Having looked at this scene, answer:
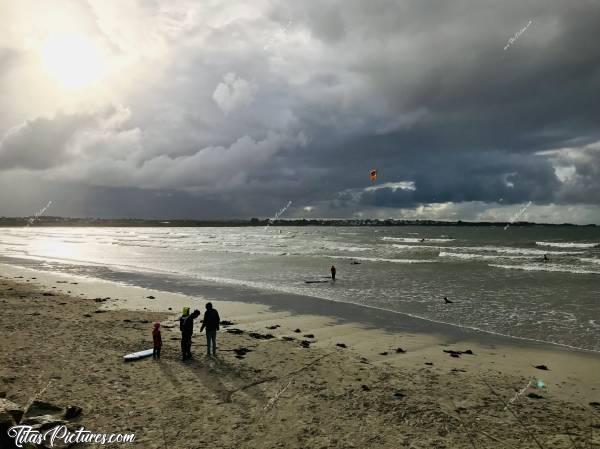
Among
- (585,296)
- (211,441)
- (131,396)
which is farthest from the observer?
(585,296)

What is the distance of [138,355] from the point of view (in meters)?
12.2

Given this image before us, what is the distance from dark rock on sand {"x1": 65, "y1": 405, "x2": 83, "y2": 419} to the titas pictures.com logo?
57 centimetres

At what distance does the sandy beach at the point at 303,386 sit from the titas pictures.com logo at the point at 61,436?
22 cm

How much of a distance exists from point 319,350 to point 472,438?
646 centimetres

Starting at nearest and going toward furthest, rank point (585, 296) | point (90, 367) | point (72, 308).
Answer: point (90, 367) → point (72, 308) → point (585, 296)

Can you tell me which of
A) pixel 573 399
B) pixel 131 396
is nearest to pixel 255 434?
pixel 131 396

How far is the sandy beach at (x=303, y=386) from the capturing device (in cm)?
826

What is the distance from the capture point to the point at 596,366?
42.7 ft

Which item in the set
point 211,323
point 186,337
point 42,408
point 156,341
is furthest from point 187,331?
point 42,408

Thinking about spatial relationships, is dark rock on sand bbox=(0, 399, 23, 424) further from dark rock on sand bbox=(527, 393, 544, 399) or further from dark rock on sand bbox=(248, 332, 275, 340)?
dark rock on sand bbox=(527, 393, 544, 399)

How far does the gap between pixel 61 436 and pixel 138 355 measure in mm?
4683

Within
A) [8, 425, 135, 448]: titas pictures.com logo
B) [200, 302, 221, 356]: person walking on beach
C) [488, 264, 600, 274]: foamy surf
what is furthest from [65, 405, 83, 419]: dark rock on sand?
[488, 264, 600, 274]: foamy surf

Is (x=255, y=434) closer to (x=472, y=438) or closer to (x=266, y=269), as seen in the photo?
(x=472, y=438)

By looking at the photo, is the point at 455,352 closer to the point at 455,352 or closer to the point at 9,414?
the point at 455,352
